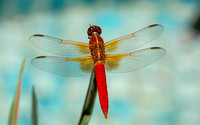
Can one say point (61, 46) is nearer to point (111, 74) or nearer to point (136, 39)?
point (136, 39)

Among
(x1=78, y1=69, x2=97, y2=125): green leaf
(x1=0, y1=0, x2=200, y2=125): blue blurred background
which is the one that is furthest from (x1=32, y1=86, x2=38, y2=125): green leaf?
(x1=0, y1=0, x2=200, y2=125): blue blurred background

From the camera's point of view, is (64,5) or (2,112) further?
(64,5)

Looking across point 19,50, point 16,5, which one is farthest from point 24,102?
point 16,5

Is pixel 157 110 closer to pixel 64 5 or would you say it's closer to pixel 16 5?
pixel 64 5

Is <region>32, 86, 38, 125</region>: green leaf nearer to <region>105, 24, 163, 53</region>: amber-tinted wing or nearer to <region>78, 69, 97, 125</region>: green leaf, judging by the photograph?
<region>78, 69, 97, 125</region>: green leaf

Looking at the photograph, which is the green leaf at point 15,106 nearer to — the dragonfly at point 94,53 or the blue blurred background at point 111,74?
the dragonfly at point 94,53

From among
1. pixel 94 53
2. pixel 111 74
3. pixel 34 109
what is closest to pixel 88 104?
pixel 34 109
